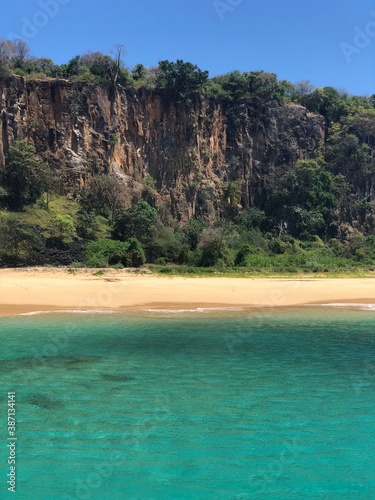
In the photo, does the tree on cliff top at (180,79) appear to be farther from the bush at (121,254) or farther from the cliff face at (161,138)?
the bush at (121,254)

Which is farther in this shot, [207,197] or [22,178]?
[207,197]

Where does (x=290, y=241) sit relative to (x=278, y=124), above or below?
below

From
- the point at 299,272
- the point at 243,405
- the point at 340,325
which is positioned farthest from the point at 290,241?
the point at 243,405

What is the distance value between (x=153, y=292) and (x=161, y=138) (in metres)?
34.4

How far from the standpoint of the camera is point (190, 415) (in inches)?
392

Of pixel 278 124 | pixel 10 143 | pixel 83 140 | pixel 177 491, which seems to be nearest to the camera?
pixel 177 491

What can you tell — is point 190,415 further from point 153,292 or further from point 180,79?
point 180,79

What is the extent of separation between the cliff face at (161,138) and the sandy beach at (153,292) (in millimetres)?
21255

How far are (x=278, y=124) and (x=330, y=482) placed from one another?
197 ft

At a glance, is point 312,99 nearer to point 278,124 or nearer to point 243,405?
point 278,124

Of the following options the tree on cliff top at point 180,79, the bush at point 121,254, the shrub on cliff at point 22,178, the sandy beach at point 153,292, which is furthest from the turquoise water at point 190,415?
the tree on cliff top at point 180,79

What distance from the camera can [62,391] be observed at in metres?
11.3

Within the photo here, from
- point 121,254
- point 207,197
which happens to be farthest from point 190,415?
point 207,197

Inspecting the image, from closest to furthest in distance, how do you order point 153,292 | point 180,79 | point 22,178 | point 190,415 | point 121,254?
point 190,415 < point 153,292 < point 121,254 < point 22,178 < point 180,79
